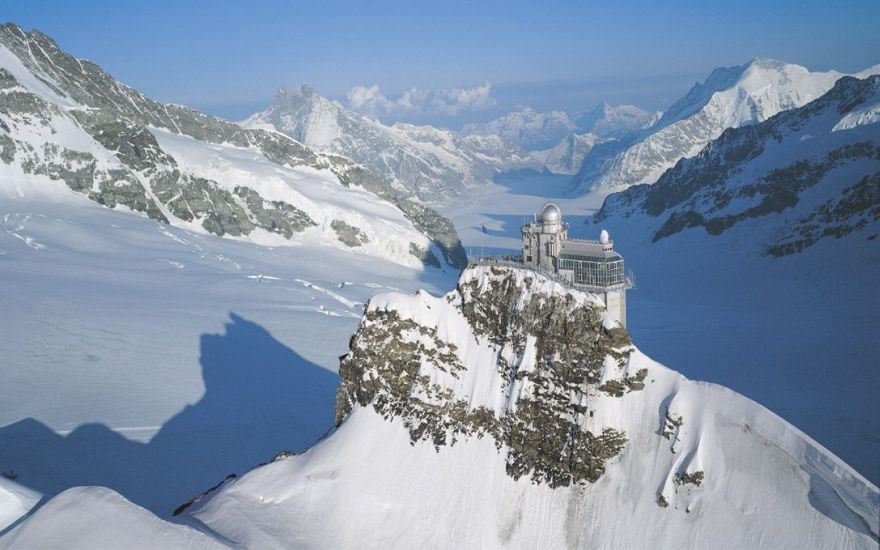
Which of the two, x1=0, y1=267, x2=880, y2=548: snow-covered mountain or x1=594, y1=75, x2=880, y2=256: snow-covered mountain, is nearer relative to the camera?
x1=0, y1=267, x2=880, y2=548: snow-covered mountain

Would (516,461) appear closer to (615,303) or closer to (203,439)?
(615,303)

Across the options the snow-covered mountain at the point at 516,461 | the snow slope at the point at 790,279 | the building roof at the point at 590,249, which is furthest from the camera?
the snow slope at the point at 790,279

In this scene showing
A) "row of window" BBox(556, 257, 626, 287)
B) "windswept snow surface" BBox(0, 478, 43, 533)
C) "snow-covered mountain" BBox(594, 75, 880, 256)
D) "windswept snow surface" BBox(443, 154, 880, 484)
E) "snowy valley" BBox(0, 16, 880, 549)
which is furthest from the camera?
"snow-covered mountain" BBox(594, 75, 880, 256)

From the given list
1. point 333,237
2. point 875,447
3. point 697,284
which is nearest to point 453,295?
point 875,447

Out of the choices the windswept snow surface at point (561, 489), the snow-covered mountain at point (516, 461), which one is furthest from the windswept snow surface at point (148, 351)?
the windswept snow surface at point (561, 489)

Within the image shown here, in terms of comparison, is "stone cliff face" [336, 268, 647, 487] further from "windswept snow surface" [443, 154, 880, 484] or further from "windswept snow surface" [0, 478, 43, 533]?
"windswept snow surface" [443, 154, 880, 484]

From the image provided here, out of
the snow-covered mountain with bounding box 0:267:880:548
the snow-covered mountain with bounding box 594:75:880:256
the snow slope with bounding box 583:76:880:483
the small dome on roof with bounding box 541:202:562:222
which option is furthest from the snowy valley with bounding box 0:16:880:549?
the small dome on roof with bounding box 541:202:562:222

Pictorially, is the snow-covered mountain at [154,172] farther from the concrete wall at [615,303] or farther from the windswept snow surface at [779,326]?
the concrete wall at [615,303]
